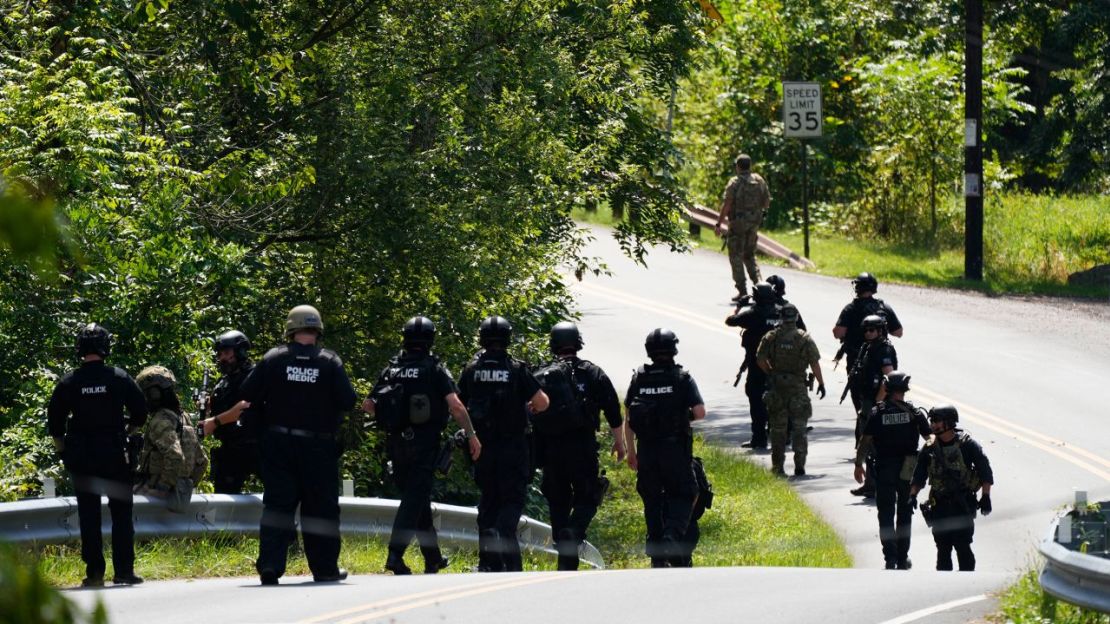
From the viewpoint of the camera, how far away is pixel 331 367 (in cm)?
966

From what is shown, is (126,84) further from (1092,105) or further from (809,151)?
(809,151)

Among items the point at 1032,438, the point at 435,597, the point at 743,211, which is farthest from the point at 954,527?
the point at 743,211

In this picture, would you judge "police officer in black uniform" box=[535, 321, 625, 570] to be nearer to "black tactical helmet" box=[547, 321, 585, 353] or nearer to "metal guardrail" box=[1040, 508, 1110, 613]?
"black tactical helmet" box=[547, 321, 585, 353]

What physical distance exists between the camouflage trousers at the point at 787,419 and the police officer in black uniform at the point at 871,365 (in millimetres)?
638

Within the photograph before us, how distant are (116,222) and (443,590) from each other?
443 cm

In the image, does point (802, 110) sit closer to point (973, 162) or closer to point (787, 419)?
point (973, 162)

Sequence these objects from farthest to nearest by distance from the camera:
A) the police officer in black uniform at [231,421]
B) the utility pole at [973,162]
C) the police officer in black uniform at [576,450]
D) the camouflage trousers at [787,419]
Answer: the utility pole at [973,162]
the camouflage trousers at [787,419]
the police officer in black uniform at [576,450]
the police officer in black uniform at [231,421]

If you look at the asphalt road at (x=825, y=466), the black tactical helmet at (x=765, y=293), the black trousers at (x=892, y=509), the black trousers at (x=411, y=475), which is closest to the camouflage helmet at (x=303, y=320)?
the black trousers at (x=411, y=475)

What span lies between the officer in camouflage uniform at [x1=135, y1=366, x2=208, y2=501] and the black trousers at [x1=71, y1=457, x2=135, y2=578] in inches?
28.4

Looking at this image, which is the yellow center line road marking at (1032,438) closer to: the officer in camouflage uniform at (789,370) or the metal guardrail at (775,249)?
the officer in camouflage uniform at (789,370)

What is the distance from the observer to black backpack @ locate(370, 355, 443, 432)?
33.8ft

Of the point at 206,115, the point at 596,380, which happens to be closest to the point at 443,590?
the point at 596,380

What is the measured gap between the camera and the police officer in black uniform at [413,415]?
1029 centimetres

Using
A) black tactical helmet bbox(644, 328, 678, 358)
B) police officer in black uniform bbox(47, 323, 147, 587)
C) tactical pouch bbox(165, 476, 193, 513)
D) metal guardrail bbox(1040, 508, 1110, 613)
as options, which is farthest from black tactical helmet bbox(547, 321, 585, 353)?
metal guardrail bbox(1040, 508, 1110, 613)
